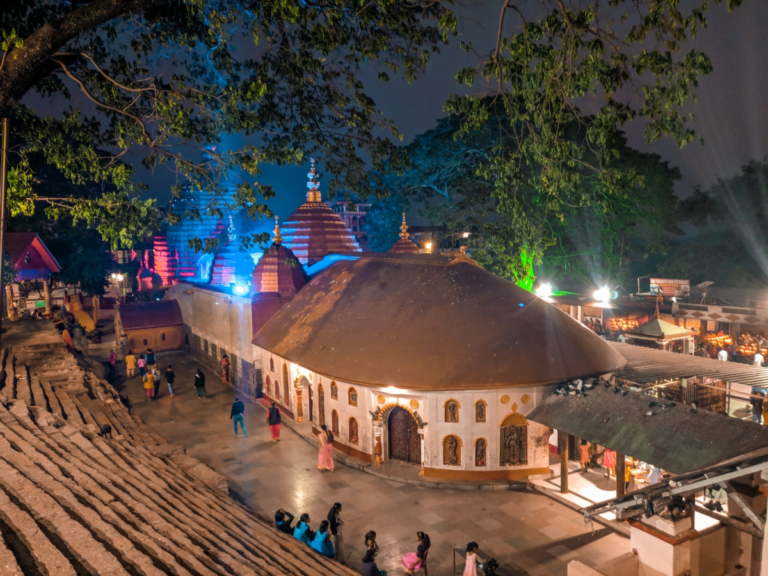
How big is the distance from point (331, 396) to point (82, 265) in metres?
26.5

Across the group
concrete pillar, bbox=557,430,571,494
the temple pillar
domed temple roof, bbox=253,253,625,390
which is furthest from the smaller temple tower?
the temple pillar

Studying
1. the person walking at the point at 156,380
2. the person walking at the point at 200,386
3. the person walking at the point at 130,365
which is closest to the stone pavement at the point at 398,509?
the person walking at the point at 200,386

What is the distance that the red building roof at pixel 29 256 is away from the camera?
2489 centimetres

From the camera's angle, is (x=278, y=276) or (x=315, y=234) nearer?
(x=278, y=276)

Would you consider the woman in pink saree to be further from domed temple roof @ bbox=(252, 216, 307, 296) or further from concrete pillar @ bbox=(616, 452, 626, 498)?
domed temple roof @ bbox=(252, 216, 307, 296)

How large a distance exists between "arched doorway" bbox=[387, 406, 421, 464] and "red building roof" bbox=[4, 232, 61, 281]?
1993cm

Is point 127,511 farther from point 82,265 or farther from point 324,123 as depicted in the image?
point 82,265

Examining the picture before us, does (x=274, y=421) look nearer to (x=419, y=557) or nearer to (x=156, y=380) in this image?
(x=156, y=380)

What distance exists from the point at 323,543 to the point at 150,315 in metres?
25.7

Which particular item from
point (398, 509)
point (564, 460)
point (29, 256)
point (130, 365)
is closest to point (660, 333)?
point (564, 460)

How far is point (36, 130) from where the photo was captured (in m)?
9.77

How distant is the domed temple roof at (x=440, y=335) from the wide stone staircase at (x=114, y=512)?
5.47 metres

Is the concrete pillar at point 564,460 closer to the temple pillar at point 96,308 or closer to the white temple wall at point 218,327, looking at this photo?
the white temple wall at point 218,327

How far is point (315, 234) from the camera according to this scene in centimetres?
2867
